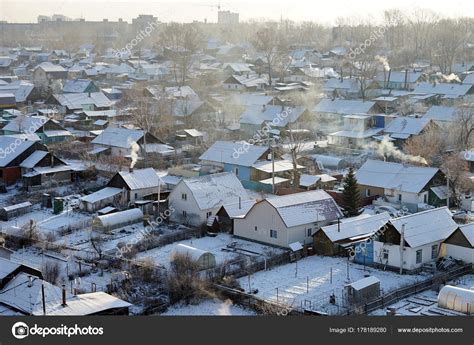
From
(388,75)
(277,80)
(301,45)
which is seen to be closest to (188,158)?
(388,75)

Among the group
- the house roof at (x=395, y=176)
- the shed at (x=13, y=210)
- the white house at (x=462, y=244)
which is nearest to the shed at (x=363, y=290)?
the white house at (x=462, y=244)

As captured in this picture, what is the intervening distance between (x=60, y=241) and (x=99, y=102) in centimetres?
1617

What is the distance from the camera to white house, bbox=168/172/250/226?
1434cm

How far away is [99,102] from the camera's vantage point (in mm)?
28719

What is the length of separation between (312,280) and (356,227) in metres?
2.21

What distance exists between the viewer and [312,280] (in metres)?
11.1

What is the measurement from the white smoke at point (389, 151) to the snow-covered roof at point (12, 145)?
8.85m

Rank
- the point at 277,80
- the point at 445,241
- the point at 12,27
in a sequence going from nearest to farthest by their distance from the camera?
the point at 445,241 < the point at 277,80 < the point at 12,27

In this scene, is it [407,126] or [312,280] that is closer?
[312,280]

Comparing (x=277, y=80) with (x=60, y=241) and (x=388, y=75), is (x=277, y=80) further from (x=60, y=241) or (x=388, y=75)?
(x=60, y=241)

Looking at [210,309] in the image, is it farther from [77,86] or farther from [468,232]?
[77,86]

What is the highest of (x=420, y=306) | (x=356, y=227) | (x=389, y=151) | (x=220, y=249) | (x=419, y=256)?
(x=389, y=151)

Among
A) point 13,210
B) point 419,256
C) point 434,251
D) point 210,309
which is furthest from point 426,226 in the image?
point 13,210

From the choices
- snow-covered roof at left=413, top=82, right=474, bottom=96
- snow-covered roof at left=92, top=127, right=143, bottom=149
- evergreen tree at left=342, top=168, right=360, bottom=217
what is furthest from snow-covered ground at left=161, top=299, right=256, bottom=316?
snow-covered roof at left=413, top=82, right=474, bottom=96
